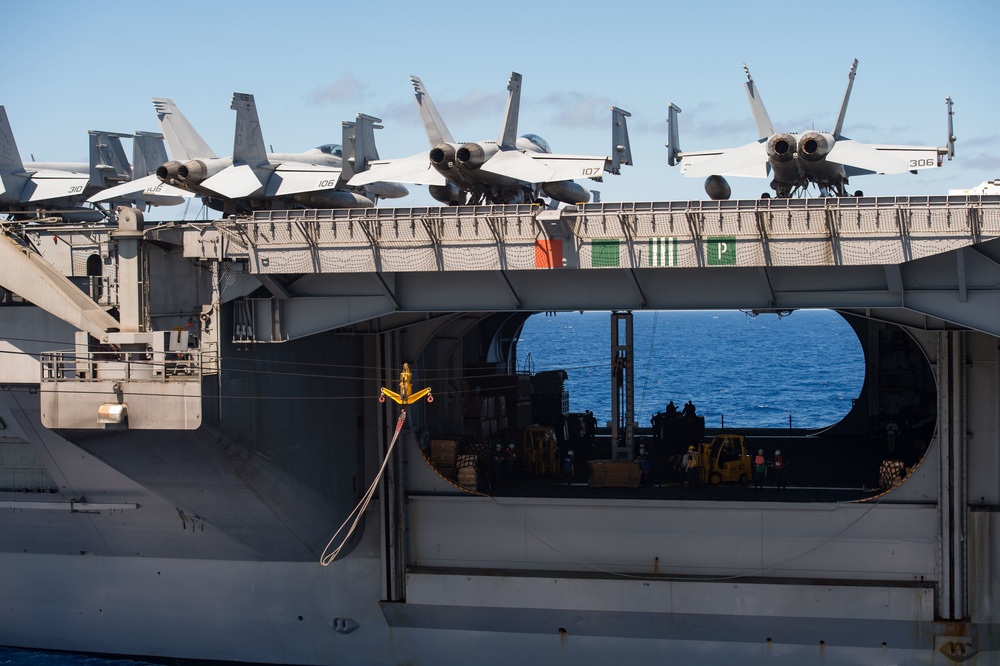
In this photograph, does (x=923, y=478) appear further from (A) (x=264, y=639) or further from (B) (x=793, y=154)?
(A) (x=264, y=639)

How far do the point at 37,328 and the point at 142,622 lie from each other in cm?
776

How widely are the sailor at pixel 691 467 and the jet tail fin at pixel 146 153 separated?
17202 millimetres

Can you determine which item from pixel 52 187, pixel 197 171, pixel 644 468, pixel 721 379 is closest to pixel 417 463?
pixel 644 468

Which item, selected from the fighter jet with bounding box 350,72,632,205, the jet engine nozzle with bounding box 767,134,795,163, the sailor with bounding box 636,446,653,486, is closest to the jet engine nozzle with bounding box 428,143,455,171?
the fighter jet with bounding box 350,72,632,205

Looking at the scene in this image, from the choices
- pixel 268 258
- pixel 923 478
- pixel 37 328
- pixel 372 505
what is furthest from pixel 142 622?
pixel 923 478

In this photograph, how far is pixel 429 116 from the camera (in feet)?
79.2

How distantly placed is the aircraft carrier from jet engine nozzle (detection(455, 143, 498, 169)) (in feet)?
12.2

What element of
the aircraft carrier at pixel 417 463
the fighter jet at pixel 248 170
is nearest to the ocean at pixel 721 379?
the aircraft carrier at pixel 417 463

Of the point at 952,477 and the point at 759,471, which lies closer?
the point at 952,477

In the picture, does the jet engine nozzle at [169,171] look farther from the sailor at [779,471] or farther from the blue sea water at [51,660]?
the sailor at [779,471]

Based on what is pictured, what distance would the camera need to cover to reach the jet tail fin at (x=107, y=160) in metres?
27.9

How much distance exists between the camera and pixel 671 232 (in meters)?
18.2

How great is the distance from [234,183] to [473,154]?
5556 mm

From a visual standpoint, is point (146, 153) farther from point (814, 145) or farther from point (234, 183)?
point (814, 145)
